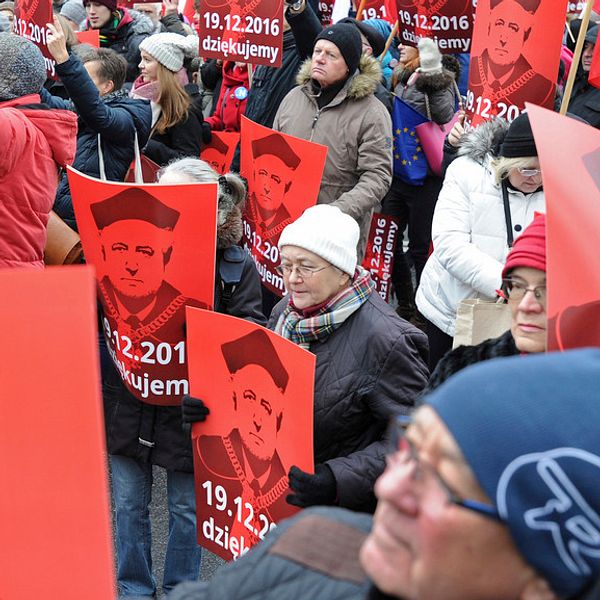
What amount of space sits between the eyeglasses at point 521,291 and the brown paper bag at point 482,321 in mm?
344

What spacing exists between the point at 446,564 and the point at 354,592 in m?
0.32

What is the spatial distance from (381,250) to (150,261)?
3.14m

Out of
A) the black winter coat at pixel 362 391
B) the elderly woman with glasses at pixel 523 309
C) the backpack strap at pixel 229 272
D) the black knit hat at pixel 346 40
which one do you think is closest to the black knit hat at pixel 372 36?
the black knit hat at pixel 346 40

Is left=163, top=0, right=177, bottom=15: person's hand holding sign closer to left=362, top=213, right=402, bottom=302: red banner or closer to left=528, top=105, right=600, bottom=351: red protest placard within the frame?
left=362, top=213, right=402, bottom=302: red banner

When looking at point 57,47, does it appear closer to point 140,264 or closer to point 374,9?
point 140,264

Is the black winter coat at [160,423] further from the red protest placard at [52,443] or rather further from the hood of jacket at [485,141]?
the red protest placard at [52,443]

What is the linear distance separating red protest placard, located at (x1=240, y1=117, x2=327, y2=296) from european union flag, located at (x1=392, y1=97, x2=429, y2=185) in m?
1.27

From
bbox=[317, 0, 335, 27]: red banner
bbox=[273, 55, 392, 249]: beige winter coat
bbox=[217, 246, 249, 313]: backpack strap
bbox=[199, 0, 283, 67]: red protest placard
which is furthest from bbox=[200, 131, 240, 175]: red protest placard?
bbox=[217, 246, 249, 313]: backpack strap

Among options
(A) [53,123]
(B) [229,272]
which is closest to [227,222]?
(B) [229,272]

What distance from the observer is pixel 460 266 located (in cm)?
414

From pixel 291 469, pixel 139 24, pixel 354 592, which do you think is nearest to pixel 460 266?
pixel 291 469

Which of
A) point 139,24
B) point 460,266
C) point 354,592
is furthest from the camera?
point 139,24

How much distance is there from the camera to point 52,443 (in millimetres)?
1604

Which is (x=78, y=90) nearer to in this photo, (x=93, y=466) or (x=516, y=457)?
(x=93, y=466)
